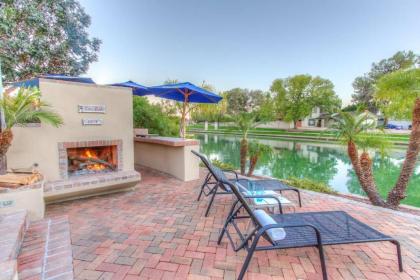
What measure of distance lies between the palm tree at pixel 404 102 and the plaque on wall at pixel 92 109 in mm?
5625

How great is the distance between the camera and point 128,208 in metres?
3.51

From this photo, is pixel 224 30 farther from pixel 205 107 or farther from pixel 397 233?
pixel 397 233

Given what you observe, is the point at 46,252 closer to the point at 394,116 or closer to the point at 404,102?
the point at 404,102

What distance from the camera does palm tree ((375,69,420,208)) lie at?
3850 millimetres

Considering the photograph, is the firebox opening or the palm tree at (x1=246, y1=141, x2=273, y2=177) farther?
the palm tree at (x1=246, y1=141, x2=273, y2=177)

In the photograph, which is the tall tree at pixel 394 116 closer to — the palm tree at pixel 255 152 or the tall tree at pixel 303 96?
the palm tree at pixel 255 152

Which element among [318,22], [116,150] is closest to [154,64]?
[318,22]

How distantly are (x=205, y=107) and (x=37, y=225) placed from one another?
51.2 feet

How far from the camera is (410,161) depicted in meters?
4.12

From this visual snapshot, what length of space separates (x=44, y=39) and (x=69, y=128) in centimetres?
713

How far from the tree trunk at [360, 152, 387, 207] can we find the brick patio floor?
0.93 m

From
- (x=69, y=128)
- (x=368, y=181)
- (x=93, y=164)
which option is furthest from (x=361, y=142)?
(x=69, y=128)

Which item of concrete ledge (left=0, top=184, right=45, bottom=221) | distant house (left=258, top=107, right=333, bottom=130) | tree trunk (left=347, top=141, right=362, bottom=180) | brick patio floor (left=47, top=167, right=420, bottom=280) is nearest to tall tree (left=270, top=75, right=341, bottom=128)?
distant house (left=258, top=107, right=333, bottom=130)

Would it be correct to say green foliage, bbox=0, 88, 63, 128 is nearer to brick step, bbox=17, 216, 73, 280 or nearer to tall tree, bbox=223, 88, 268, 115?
brick step, bbox=17, 216, 73, 280
